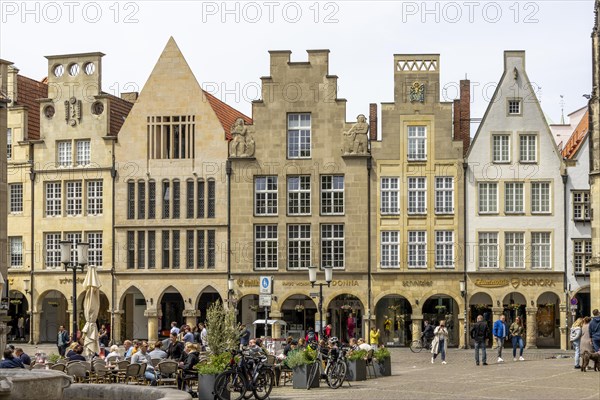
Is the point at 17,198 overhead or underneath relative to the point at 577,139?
underneath

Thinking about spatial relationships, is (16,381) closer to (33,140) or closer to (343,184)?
(343,184)

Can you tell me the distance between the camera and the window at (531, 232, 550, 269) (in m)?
58.4

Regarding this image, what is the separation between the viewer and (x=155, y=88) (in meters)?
61.2

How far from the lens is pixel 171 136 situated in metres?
61.4

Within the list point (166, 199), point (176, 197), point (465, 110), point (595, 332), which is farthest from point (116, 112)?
point (595, 332)

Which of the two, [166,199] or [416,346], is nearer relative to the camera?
[416,346]

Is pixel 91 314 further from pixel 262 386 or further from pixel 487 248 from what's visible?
pixel 487 248

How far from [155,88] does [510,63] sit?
17.0 metres

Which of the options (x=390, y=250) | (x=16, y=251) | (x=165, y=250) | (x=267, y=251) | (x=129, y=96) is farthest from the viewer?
(x=129, y=96)

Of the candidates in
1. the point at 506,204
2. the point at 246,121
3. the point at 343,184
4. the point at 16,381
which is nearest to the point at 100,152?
the point at 246,121

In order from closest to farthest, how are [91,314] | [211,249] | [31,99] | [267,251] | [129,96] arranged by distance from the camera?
[91,314] → [267,251] → [211,249] → [31,99] → [129,96]

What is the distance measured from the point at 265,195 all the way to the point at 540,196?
42.4 ft

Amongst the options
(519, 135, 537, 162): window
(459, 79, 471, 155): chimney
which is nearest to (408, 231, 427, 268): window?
(519, 135, 537, 162): window

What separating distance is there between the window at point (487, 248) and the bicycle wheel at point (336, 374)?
27838mm
